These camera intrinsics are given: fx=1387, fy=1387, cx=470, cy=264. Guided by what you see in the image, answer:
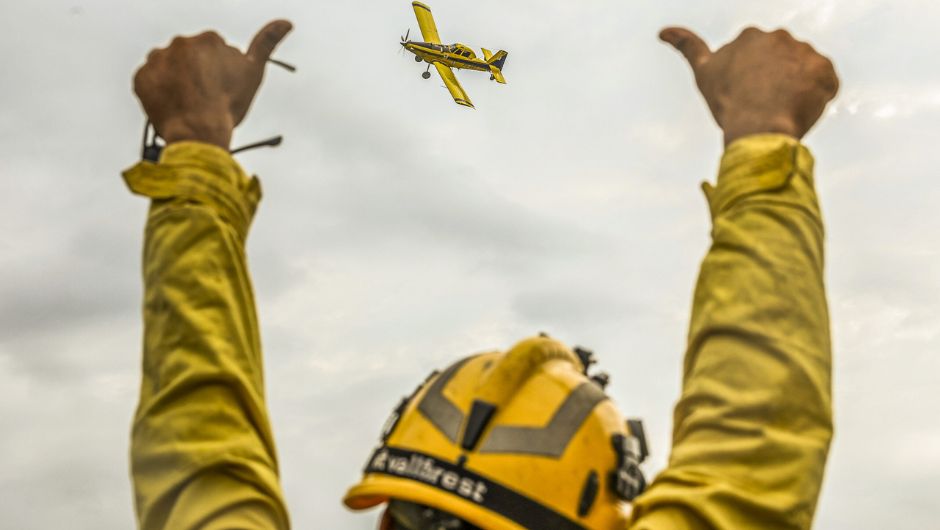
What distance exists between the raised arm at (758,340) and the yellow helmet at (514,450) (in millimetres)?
327

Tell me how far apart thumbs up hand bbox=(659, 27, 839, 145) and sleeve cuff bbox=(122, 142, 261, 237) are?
2245 millimetres

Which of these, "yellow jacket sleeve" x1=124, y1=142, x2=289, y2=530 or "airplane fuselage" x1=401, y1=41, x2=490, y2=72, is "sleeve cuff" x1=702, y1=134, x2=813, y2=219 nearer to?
"yellow jacket sleeve" x1=124, y1=142, x2=289, y2=530

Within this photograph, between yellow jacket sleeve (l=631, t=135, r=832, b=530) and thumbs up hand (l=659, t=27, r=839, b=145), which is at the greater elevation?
thumbs up hand (l=659, t=27, r=839, b=145)

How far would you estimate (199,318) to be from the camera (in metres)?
6.16

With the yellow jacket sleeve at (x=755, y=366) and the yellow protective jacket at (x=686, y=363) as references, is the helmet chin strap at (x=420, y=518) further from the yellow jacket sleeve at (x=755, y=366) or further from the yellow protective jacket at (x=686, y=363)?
the yellow jacket sleeve at (x=755, y=366)

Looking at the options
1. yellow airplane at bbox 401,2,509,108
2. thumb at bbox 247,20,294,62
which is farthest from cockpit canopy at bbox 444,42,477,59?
thumb at bbox 247,20,294,62

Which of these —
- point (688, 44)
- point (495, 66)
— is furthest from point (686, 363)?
point (495, 66)

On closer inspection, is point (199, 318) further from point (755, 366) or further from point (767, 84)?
point (767, 84)

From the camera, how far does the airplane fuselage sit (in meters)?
36.5

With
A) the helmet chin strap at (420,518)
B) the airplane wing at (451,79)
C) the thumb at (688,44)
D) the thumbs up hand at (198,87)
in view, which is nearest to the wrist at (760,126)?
the thumb at (688,44)

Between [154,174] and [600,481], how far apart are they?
97.8 inches

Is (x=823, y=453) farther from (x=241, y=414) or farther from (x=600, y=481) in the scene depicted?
(x=241, y=414)

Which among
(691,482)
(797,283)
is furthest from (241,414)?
(797,283)

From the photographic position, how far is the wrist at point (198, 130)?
261 inches
